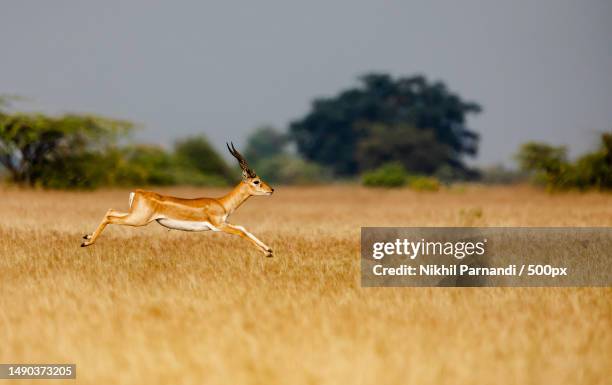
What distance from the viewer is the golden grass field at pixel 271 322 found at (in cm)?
480

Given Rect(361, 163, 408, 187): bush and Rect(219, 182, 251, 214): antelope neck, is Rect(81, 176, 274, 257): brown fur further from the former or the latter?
Rect(361, 163, 408, 187): bush

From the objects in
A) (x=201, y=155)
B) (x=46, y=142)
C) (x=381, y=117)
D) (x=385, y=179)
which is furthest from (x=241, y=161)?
(x=381, y=117)

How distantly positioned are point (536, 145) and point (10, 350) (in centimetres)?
3008

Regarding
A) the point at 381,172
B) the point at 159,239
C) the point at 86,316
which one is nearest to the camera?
the point at 86,316

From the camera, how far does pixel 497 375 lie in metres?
4.76

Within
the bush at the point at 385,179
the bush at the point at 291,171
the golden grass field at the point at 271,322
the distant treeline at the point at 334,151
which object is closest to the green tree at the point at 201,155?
the distant treeline at the point at 334,151

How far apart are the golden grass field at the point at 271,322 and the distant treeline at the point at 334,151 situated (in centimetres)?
1970

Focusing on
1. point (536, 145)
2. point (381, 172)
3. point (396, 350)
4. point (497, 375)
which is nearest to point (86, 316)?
point (396, 350)

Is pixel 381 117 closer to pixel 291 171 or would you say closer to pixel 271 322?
pixel 291 171

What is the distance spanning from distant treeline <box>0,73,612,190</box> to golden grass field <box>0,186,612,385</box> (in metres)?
19.7

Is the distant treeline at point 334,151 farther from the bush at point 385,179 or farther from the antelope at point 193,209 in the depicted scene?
the antelope at point 193,209

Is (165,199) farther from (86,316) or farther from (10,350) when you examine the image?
(10,350)

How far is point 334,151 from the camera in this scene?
70.3 metres

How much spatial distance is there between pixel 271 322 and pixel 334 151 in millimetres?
64728
